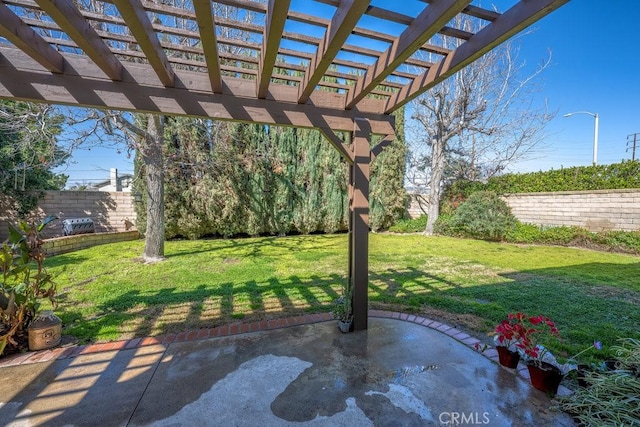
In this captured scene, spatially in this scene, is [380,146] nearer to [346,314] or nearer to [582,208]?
[346,314]

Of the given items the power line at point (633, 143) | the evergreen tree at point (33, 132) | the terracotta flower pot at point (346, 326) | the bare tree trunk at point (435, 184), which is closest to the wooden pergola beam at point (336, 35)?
the terracotta flower pot at point (346, 326)

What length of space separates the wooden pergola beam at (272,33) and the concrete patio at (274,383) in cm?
249

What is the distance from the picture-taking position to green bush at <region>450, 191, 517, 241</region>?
10.1m

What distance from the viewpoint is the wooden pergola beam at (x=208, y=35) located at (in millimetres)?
1479

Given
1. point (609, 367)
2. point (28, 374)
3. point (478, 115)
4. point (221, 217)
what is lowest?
point (28, 374)

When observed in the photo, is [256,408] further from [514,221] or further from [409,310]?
[514,221]

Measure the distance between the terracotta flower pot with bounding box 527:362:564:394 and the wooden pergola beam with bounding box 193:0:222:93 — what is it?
3291mm

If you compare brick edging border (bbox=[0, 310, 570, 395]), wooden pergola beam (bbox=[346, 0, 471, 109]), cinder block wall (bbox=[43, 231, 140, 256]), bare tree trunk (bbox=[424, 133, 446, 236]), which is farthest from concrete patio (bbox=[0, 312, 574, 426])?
bare tree trunk (bbox=[424, 133, 446, 236])

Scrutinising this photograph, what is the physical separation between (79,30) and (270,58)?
1.16 m

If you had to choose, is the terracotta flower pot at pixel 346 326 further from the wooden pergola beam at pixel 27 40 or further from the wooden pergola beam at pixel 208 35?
the wooden pergola beam at pixel 27 40

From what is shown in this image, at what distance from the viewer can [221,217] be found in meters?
9.93

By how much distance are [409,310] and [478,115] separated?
10412mm

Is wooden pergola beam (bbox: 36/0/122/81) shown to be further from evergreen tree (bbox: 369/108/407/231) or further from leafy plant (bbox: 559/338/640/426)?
evergreen tree (bbox: 369/108/407/231)

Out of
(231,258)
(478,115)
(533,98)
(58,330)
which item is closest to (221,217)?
(231,258)
